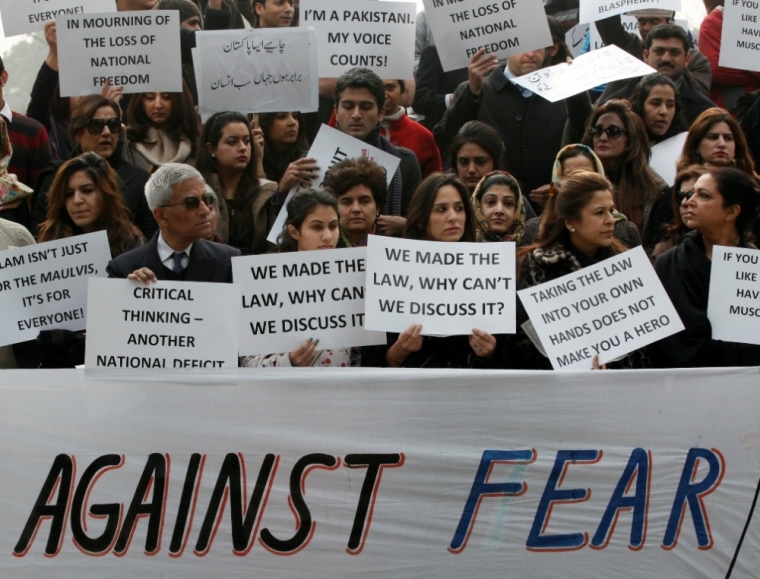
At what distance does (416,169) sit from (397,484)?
279 centimetres

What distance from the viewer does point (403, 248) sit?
18.7 ft

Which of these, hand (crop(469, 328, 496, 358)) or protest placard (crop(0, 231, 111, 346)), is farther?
protest placard (crop(0, 231, 111, 346))

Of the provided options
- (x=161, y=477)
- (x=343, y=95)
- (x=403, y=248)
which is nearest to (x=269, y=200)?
(x=343, y=95)

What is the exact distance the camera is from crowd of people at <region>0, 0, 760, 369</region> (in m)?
6.04

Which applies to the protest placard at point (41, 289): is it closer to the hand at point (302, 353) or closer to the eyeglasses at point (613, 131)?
the hand at point (302, 353)

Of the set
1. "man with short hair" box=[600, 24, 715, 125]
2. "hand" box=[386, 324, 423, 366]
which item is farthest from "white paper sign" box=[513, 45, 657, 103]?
"hand" box=[386, 324, 423, 366]

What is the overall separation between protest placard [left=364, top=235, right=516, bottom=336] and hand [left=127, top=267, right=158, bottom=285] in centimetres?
91

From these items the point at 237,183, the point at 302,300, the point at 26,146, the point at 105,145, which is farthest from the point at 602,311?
the point at 26,146

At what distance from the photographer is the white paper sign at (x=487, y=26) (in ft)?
26.5

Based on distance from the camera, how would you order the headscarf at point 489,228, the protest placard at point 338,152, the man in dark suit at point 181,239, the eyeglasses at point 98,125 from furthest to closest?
the eyeglasses at point 98,125, the protest placard at point 338,152, the headscarf at point 489,228, the man in dark suit at point 181,239

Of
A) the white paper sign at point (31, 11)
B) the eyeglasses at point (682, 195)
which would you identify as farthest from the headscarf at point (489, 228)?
the white paper sign at point (31, 11)

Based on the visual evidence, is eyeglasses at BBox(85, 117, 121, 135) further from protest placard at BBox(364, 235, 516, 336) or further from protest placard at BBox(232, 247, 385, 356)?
protest placard at BBox(364, 235, 516, 336)

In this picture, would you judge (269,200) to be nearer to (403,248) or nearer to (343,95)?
(343,95)

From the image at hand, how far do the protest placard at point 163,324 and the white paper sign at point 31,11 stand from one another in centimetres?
333
